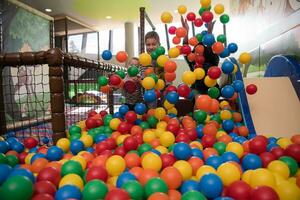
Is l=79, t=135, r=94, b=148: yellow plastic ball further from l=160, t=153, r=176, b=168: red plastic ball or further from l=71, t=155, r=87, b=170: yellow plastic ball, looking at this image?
l=160, t=153, r=176, b=168: red plastic ball

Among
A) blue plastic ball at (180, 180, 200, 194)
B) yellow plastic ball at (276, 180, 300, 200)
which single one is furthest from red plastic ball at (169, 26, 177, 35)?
yellow plastic ball at (276, 180, 300, 200)

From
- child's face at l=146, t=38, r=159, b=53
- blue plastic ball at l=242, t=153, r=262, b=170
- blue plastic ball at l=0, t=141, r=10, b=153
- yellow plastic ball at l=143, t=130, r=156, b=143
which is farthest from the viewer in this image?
child's face at l=146, t=38, r=159, b=53

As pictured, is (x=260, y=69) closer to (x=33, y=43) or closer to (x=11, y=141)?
(x=11, y=141)

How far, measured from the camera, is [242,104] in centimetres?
229

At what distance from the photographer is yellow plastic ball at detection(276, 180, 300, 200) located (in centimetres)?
101

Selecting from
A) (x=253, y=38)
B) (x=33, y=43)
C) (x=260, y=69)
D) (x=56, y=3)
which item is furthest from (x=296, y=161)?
(x=56, y=3)

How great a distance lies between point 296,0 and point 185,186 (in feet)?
7.23

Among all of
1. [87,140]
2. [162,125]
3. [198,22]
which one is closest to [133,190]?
[87,140]

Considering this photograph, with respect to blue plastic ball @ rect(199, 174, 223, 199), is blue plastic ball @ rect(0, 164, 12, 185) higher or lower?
higher

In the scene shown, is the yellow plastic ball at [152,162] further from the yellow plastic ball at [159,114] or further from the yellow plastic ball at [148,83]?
the yellow plastic ball at [159,114]

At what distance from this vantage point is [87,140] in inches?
74.0

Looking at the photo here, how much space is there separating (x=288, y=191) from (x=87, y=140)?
1321 mm

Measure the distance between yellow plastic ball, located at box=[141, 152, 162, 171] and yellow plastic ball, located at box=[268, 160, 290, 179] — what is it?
1.85 ft

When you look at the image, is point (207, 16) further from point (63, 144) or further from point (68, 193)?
point (68, 193)
